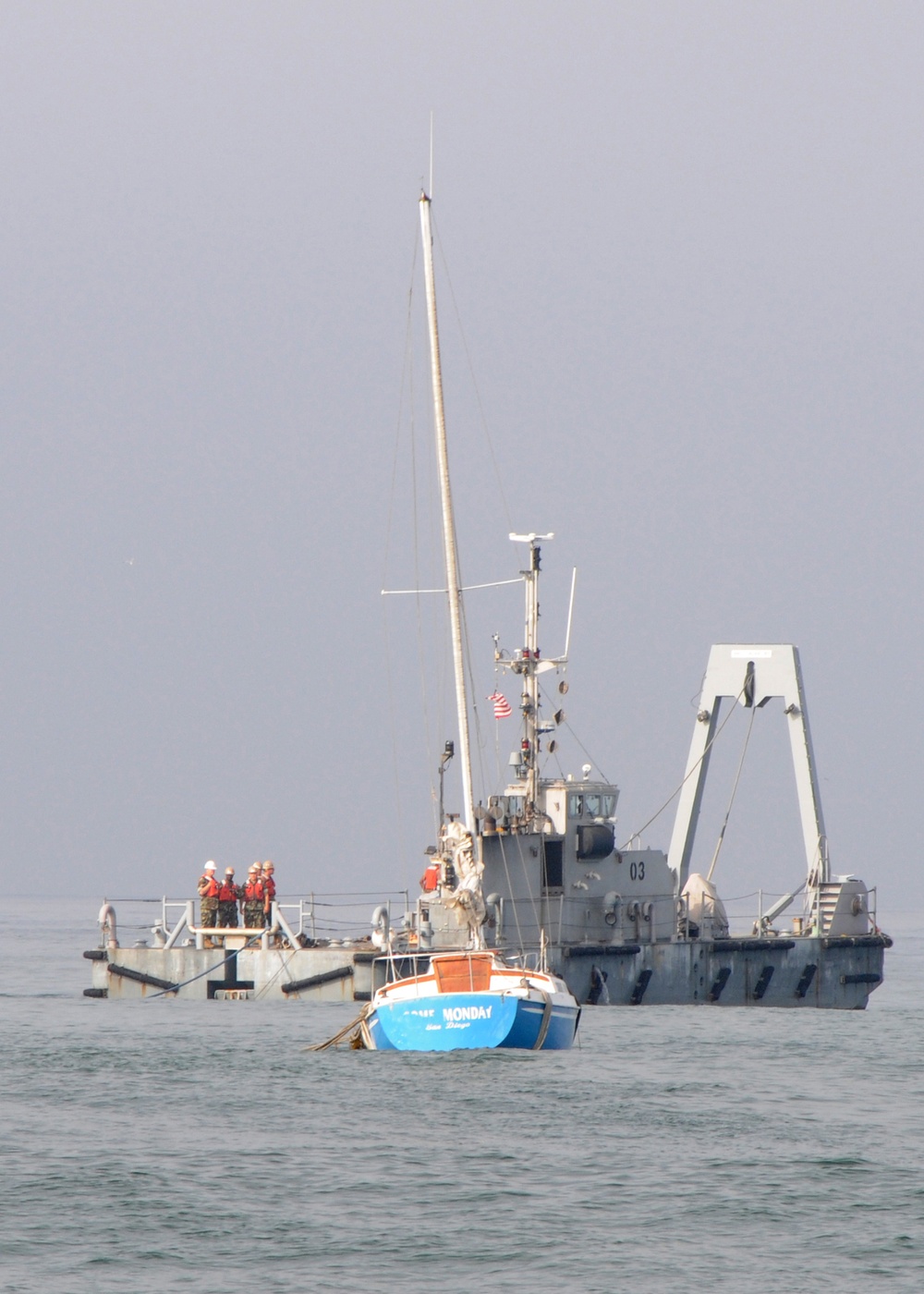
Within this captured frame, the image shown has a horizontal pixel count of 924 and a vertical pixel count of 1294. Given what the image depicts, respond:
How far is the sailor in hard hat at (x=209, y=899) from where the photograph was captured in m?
41.5

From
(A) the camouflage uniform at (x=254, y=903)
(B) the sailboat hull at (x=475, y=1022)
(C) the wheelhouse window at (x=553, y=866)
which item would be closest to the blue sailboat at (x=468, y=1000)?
(B) the sailboat hull at (x=475, y=1022)

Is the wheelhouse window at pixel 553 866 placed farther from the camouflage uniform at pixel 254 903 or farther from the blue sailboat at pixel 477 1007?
the blue sailboat at pixel 477 1007

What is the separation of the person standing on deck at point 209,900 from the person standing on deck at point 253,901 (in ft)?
1.87

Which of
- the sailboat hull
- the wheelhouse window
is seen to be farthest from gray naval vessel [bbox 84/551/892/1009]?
the sailboat hull

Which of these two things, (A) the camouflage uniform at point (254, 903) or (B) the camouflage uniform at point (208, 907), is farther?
(B) the camouflage uniform at point (208, 907)

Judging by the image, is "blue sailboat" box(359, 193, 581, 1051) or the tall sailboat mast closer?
"blue sailboat" box(359, 193, 581, 1051)

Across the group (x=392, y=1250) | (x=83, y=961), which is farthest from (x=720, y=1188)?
(x=83, y=961)

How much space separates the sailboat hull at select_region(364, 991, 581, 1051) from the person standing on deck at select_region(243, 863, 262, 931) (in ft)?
36.8

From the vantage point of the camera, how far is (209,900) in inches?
1640

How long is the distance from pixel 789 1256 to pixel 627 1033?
1630cm

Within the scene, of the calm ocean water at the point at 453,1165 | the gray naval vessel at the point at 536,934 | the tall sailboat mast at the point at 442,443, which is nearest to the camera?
the calm ocean water at the point at 453,1165

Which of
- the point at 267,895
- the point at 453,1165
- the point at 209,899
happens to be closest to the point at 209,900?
the point at 209,899

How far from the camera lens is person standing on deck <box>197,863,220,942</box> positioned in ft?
136

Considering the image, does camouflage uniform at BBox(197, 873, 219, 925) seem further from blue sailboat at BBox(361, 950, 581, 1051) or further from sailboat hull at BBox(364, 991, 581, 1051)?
blue sailboat at BBox(361, 950, 581, 1051)
